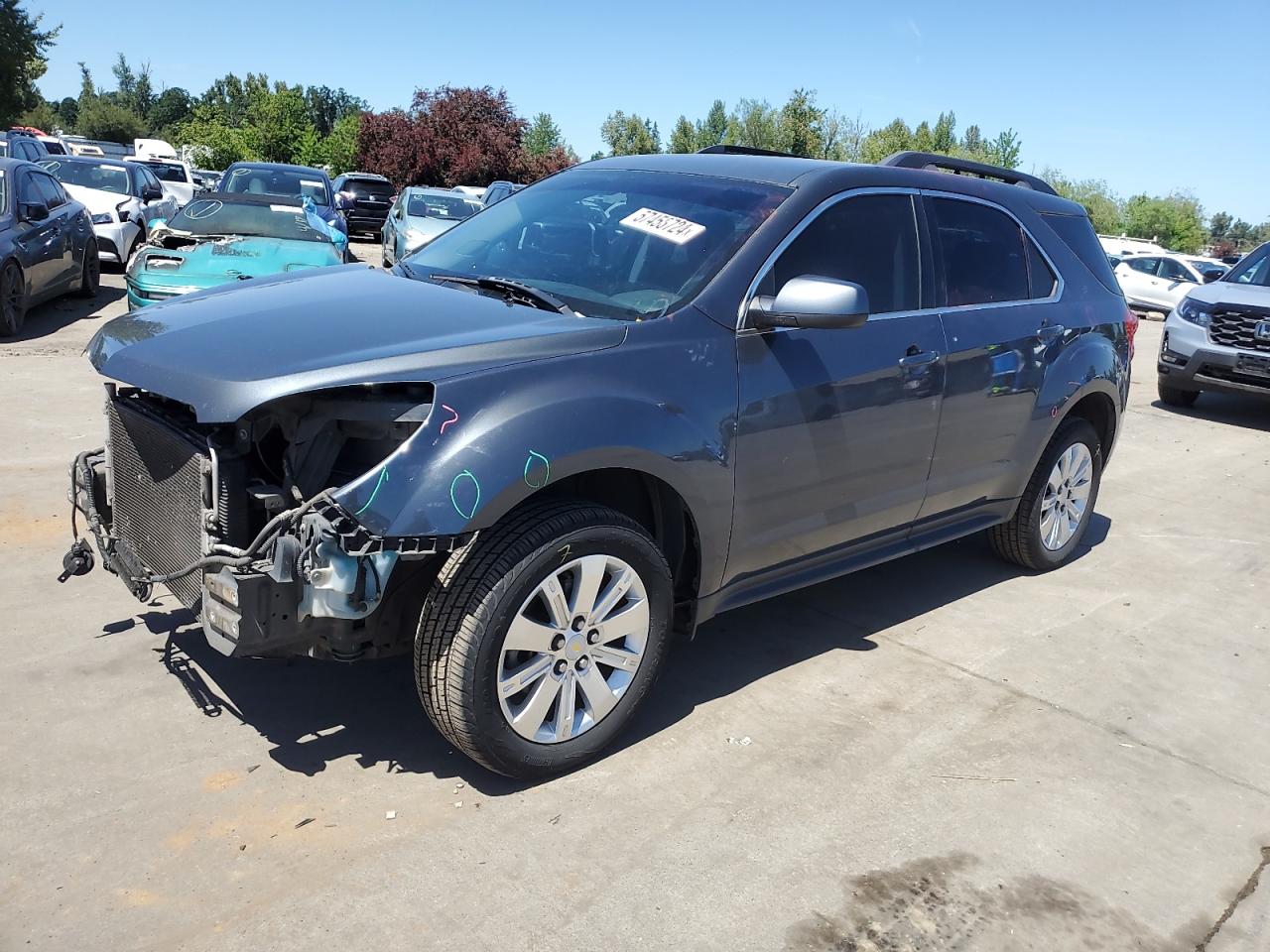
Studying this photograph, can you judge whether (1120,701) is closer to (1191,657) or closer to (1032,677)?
(1032,677)

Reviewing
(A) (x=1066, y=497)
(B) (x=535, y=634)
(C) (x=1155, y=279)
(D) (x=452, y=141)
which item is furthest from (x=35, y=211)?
(D) (x=452, y=141)

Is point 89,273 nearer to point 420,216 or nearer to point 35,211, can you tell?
point 35,211

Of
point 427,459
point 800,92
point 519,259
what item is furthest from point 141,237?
point 800,92

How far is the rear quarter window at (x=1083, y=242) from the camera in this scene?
537 cm

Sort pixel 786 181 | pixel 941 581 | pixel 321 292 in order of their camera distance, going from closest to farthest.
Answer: pixel 321 292 → pixel 786 181 → pixel 941 581

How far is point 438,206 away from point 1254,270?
12161 mm

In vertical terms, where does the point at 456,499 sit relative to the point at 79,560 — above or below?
above

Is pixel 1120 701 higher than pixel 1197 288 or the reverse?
the reverse

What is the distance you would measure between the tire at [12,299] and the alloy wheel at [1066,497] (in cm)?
921

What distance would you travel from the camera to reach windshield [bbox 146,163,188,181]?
2471 cm

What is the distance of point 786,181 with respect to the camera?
400cm

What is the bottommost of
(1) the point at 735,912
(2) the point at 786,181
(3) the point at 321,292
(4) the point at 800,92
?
(1) the point at 735,912

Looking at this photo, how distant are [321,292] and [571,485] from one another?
1.13 meters

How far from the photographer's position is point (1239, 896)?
3.11 m
